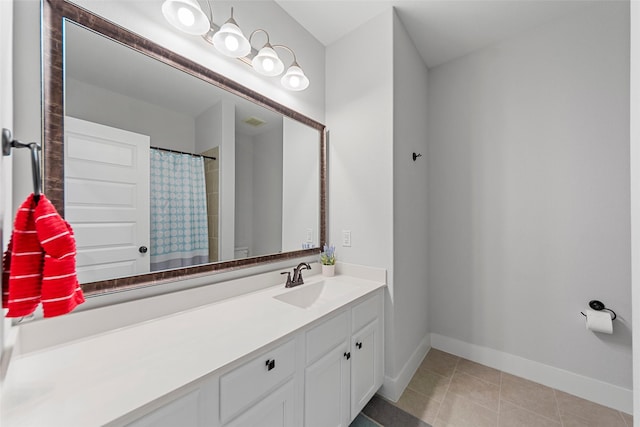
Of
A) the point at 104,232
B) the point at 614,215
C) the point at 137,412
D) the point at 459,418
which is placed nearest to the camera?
the point at 137,412

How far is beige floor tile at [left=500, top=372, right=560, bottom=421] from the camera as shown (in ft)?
5.33

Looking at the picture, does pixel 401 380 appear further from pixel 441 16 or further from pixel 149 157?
pixel 441 16

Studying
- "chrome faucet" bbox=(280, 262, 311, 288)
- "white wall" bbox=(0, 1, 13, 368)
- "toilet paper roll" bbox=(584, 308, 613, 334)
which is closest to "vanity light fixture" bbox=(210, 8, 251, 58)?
"white wall" bbox=(0, 1, 13, 368)

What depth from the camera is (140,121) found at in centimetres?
112

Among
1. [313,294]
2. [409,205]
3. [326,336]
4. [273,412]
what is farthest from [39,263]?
[409,205]

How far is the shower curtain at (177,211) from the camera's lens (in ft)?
3.80

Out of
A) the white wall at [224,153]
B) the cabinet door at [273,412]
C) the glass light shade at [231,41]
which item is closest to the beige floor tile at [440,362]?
the cabinet door at [273,412]

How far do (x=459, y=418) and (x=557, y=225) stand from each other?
5.04ft

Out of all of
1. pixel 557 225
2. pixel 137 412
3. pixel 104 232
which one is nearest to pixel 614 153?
pixel 557 225

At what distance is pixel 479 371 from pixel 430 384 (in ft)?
1.65

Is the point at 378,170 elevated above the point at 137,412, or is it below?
above

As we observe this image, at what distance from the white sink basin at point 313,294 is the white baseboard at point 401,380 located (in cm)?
73

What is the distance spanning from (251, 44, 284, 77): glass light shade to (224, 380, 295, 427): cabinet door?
1643mm

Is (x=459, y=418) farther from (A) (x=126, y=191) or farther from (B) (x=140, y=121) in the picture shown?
(B) (x=140, y=121)
